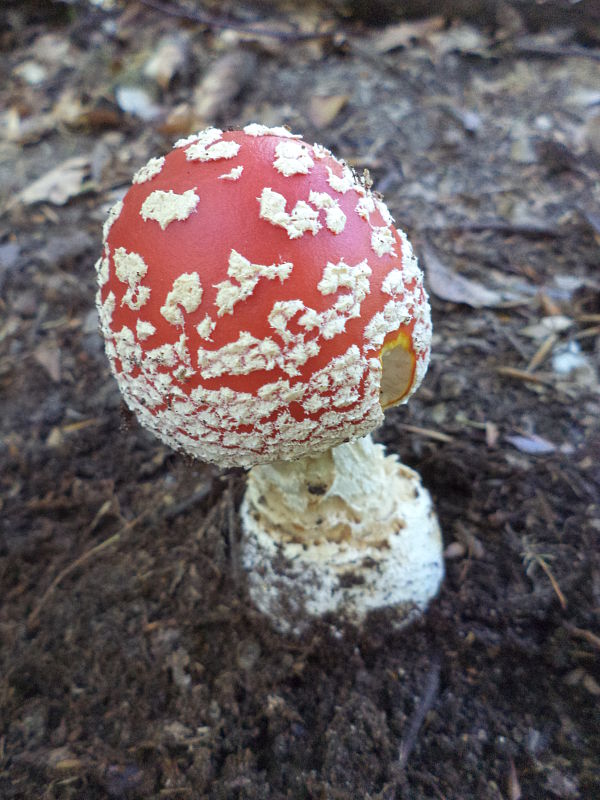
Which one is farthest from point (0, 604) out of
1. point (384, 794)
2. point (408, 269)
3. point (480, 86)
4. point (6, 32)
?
point (6, 32)

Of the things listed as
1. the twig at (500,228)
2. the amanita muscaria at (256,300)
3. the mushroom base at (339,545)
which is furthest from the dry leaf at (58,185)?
the mushroom base at (339,545)

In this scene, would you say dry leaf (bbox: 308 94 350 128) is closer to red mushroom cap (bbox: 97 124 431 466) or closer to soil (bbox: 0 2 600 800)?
soil (bbox: 0 2 600 800)

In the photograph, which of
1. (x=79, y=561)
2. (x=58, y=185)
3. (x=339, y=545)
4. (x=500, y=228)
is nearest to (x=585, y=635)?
(x=339, y=545)

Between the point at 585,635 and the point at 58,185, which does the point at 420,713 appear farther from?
the point at 58,185

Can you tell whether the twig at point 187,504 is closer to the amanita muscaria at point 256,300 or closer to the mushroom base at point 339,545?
the mushroom base at point 339,545

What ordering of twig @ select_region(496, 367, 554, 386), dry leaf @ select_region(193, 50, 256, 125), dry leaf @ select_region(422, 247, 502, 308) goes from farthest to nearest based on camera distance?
dry leaf @ select_region(193, 50, 256, 125) → dry leaf @ select_region(422, 247, 502, 308) → twig @ select_region(496, 367, 554, 386)

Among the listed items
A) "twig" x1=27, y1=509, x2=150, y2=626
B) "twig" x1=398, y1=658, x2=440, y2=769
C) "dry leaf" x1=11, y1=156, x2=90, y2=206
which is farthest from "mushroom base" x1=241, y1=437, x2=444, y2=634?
"dry leaf" x1=11, y1=156, x2=90, y2=206
